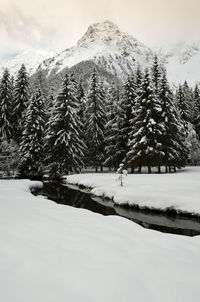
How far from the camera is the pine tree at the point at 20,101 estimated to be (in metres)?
38.3

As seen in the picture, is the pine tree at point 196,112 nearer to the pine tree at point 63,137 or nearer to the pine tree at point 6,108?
the pine tree at point 63,137

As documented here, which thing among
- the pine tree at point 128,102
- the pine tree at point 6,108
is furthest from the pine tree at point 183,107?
the pine tree at point 6,108

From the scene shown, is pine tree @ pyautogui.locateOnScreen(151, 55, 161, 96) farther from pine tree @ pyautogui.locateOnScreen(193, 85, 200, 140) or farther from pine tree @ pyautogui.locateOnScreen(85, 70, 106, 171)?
pine tree @ pyautogui.locateOnScreen(193, 85, 200, 140)

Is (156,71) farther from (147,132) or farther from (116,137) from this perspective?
(147,132)

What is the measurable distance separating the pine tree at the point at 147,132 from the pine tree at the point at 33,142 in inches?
522

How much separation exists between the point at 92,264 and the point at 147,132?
25.9 m

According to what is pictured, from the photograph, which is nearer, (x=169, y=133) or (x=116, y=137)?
(x=169, y=133)

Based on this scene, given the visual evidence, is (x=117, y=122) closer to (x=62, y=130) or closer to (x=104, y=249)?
(x=62, y=130)

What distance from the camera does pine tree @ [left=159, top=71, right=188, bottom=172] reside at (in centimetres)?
3097

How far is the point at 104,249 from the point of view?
5332 millimetres

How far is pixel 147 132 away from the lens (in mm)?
29422

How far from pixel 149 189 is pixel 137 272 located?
13.4 meters

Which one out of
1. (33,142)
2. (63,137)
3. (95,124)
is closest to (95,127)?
(95,124)

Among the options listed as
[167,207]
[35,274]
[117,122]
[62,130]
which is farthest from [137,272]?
[117,122]
